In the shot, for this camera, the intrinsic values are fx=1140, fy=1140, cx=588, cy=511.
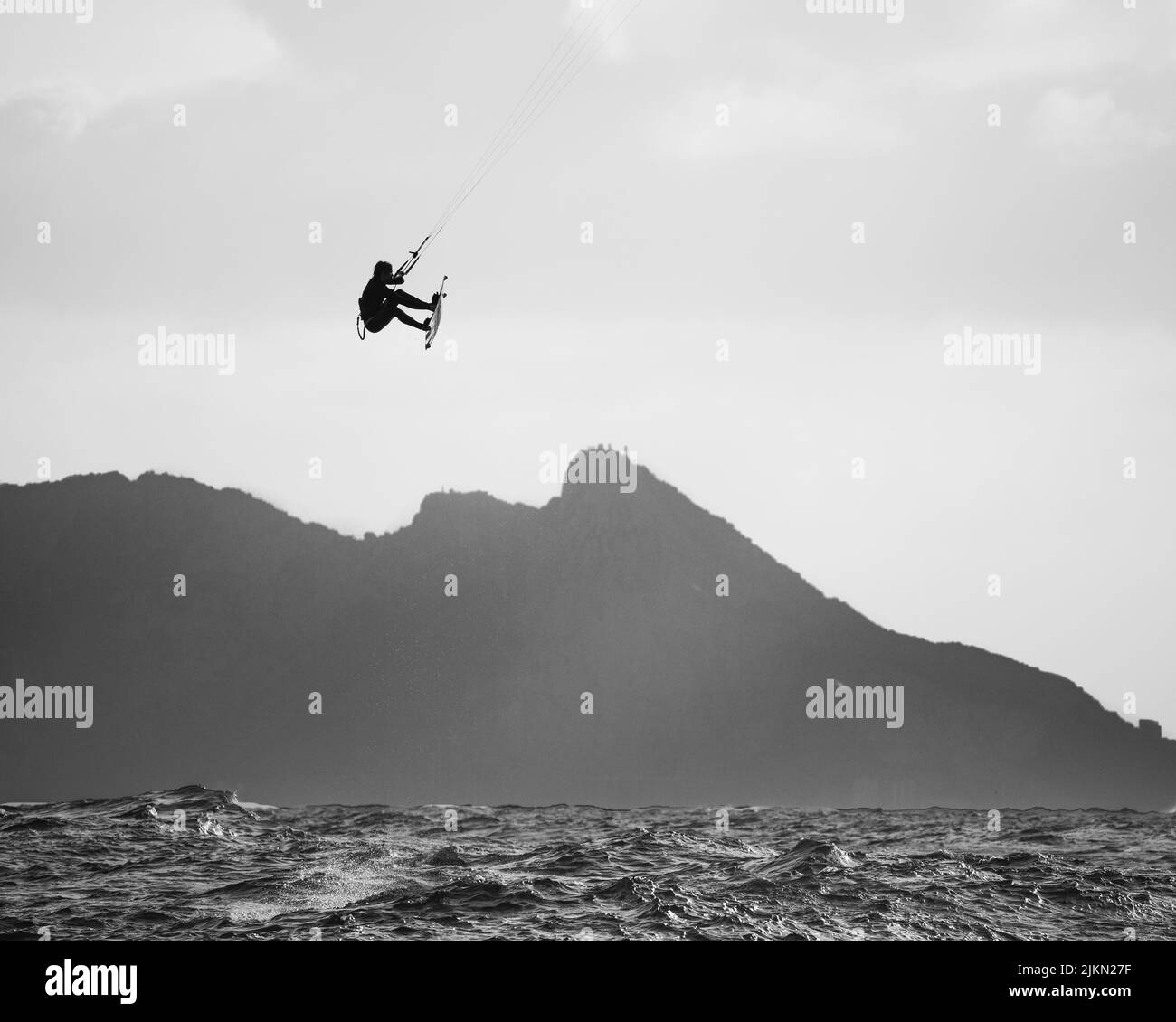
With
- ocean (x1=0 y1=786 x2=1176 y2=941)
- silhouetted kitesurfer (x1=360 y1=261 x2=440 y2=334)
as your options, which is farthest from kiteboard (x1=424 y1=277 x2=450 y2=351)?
ocean (x1=0 y1=786 x2=1176 y2=941)

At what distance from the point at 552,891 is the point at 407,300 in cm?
2492

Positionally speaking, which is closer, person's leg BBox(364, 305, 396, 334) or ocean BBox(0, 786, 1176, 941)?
person's leg BBox(364, 305, 396, 334)

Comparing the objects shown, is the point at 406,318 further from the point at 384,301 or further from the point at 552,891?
the point at 552,891

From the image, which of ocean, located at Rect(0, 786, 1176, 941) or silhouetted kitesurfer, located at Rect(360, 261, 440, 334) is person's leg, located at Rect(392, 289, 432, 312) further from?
ocean, located at Rect(0, 786, 1176, 941)

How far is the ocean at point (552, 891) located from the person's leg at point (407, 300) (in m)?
17.1

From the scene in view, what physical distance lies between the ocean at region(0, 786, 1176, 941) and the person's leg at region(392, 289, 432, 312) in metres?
17.1

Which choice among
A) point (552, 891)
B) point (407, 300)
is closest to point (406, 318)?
point (407, 300)

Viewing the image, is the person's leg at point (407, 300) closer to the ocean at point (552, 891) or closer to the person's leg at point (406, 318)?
the person's leg at point (406, 318)

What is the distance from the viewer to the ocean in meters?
33.6

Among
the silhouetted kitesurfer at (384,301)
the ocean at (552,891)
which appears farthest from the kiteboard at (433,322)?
the ocean at (552,891)
